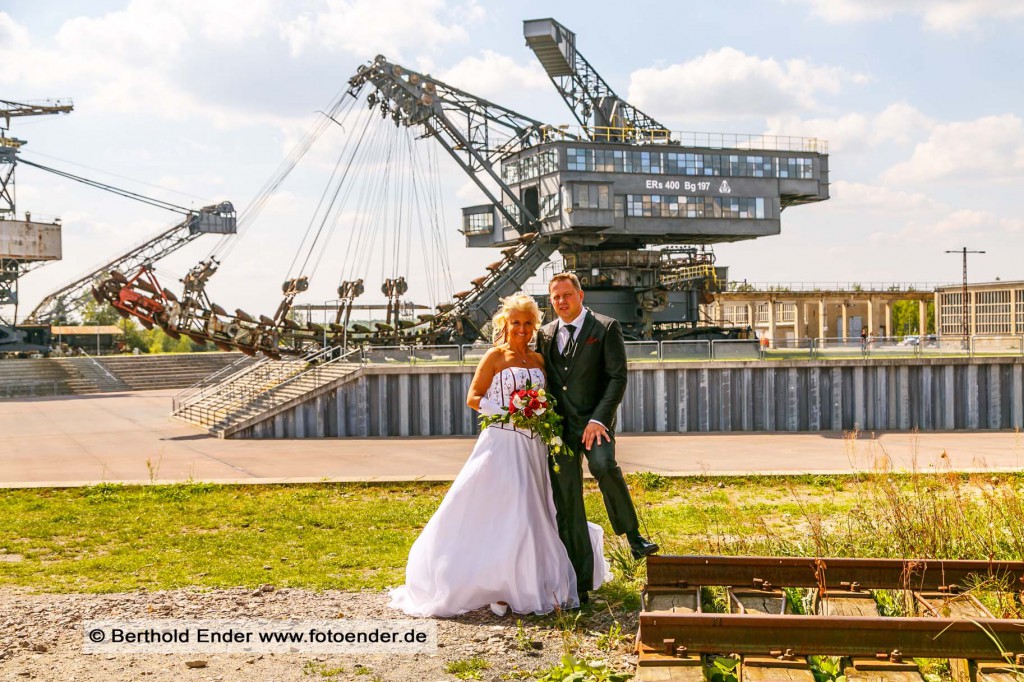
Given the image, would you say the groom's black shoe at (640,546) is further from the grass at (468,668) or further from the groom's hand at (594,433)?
the grass at (468,668)

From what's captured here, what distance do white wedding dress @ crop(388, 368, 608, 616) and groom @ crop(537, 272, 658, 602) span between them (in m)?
0.15

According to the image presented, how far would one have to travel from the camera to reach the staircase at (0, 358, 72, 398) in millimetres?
49812

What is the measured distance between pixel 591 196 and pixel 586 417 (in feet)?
105

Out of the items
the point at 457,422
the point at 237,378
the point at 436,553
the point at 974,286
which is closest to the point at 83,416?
the point at 237,378

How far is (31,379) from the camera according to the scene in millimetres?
51469

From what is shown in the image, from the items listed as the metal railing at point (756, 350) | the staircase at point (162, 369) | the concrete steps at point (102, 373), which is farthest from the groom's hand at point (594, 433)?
the staircase at point (162, 369)

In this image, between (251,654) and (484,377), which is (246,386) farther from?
(251,654)

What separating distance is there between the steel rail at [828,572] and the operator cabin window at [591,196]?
106ft

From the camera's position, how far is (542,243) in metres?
40.5

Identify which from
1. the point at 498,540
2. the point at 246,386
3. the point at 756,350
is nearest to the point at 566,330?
the point at 498,540

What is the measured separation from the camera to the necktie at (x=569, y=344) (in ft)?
24.0

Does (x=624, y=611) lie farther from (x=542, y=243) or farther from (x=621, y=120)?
(x=621, y=120)

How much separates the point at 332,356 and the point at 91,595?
2548 cm

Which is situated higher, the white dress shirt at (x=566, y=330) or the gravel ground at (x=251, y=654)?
the white dress shirt at (x=566, y=330)
